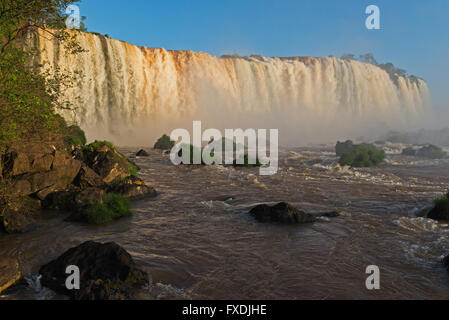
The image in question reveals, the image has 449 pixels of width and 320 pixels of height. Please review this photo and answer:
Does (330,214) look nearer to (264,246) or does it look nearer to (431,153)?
(264,246)

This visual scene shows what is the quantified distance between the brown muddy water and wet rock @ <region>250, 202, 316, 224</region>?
0.30 meters

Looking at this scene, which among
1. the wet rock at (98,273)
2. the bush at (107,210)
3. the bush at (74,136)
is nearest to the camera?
the wet rock at (98,273)

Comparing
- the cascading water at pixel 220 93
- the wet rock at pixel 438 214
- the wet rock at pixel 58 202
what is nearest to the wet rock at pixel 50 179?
the wet rock at pixel 58 202

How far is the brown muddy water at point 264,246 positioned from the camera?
17.7ft

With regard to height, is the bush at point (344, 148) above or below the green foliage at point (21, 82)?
below

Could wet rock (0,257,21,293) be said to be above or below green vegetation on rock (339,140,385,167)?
below

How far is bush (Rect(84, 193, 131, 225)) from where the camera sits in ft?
29.0

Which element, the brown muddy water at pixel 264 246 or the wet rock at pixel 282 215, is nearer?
the brown muddy water at pixel 264 246

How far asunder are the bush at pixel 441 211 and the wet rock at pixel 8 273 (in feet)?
36.7

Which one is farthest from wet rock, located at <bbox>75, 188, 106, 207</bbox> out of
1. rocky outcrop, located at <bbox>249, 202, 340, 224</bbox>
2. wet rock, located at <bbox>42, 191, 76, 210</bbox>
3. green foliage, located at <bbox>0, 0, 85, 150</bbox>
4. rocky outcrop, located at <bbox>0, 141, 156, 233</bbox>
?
rocky outcrop, located at <bbox>249, 202, 340, 224</bbox>

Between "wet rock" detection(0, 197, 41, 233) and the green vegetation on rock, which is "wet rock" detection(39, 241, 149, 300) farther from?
the green vegetation on rock

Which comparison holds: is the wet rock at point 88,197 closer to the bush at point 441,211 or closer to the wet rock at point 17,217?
the wet rock at point 17,217
